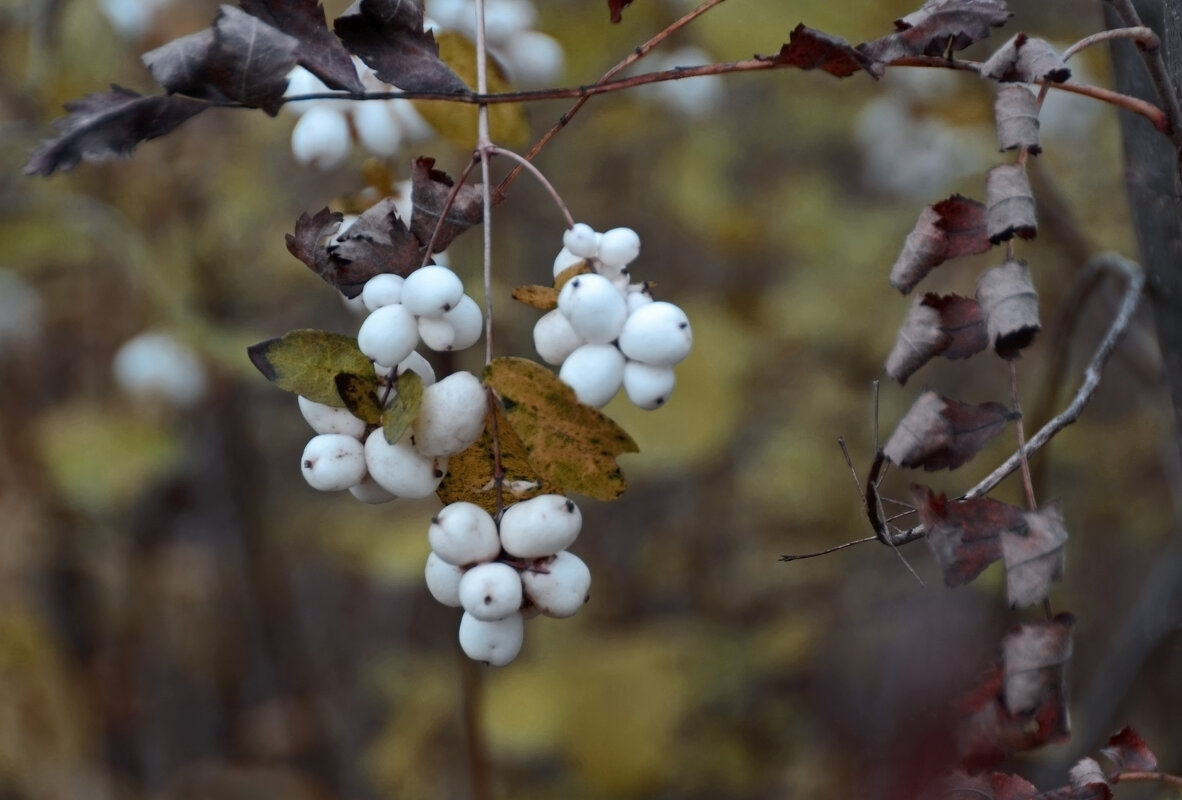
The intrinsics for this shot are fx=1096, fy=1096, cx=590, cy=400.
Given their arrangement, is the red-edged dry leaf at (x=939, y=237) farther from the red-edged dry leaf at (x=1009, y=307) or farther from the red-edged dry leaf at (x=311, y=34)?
the red-edged dry leaf at (x=311, y=34)

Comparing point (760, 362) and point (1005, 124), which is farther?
point (760, 362)

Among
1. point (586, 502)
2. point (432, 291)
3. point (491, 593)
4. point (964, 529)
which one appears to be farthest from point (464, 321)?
point (586, 502)

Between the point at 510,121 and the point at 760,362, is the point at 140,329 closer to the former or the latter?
the point at 760,362

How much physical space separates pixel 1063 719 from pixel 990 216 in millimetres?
222

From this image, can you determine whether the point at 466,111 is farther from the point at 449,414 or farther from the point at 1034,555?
the point at 1034,555

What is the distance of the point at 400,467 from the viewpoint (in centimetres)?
52

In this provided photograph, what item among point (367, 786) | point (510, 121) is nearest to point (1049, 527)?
point (510, 121)

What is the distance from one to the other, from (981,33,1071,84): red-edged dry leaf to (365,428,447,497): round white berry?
0.32m

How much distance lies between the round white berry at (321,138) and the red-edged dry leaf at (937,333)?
19.1 inches

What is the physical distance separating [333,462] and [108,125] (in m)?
0.19

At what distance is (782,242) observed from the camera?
2.21m

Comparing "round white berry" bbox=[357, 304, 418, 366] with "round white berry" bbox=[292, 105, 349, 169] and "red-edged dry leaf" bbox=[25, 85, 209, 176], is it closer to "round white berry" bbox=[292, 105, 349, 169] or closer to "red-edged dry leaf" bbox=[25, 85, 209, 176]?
"red-edged dry leaf" bbox=[25, 85, 209, 176]

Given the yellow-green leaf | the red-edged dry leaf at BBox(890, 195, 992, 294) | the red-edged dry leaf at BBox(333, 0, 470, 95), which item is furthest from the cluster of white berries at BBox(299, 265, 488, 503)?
the yellow-green leaf

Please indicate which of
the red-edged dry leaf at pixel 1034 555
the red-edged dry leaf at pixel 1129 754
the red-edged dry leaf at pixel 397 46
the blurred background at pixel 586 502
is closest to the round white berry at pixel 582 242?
the red-edged dry leaf at pixel 397 46
